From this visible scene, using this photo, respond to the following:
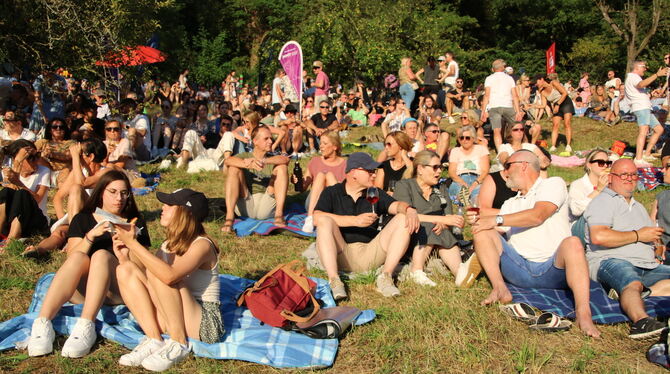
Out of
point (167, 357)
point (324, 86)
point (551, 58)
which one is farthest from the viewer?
point (551, 58)

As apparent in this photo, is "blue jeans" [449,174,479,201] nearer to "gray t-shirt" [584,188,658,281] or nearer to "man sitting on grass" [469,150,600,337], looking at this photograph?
"man sitting on grass" [469,150,600,337]

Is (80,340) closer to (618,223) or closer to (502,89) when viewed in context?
(618,223)

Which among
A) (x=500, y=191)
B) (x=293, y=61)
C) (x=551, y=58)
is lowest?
(x=500, y=191)

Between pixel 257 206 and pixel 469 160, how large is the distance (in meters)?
3.07

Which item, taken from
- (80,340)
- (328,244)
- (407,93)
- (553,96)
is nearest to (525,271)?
(328,244)

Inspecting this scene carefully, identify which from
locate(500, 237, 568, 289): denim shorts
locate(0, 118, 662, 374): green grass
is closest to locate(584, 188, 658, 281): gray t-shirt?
locate(500, 237, 568, 289): denim shorts

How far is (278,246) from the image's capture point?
6996 mm

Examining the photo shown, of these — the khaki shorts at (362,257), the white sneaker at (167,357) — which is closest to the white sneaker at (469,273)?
the khaki shorts at (362,257)

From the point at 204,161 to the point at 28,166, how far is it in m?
4.58

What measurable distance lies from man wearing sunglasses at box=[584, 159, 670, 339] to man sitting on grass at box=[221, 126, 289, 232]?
371 cm

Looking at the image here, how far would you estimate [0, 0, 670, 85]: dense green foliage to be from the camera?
8531 millimetres

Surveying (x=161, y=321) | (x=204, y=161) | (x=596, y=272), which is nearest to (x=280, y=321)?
(x=161, y=321)

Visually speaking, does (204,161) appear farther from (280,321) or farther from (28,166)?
(280,321)

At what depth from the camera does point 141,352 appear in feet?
13.1
